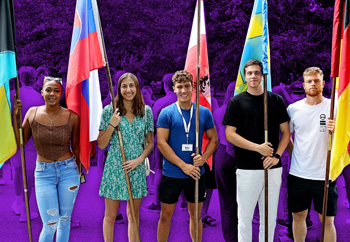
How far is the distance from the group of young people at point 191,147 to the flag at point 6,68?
0.15 metres

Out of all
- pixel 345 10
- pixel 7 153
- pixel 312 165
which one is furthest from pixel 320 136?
pixel 7 153

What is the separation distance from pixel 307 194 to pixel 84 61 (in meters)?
2.18

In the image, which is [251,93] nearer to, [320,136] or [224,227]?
[320,136]

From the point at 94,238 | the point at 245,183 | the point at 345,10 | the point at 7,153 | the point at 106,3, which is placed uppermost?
the point at 106,3

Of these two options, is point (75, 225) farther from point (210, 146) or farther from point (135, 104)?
point (210, 146)

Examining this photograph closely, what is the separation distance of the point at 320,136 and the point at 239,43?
17.0 feet

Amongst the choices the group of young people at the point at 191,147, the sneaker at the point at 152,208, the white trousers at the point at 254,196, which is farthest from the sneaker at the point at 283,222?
the sneaker at the point at 152,208

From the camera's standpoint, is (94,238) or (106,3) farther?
(106,3)

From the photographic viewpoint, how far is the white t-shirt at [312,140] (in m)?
3.00

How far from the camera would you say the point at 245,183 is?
3.02 m

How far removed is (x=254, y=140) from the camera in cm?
302

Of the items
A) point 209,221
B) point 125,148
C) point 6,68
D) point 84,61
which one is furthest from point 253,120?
point 6,68

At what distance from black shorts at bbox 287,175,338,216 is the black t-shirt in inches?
9.7

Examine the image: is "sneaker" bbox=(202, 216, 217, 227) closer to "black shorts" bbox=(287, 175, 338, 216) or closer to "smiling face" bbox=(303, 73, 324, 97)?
"black shorts" bbox=(287, 175, 338, 216)
